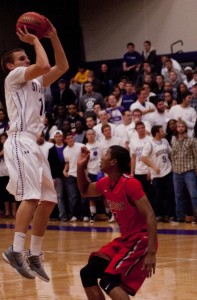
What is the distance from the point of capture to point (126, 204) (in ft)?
21.3

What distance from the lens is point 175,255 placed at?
1093 centimetres

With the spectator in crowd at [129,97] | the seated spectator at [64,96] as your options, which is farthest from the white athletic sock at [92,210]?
the seated spectator at [64,96]

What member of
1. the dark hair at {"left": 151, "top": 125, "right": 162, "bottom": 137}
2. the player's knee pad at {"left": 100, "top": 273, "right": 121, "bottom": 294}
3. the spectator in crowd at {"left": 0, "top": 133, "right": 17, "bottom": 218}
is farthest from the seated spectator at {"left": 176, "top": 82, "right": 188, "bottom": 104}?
the player's knee pad at {"left": 100, "top": 273, "right": 121, "bottom": 294}

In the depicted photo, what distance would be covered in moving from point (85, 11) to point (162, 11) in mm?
3521

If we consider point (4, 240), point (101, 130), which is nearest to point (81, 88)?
point (101, 130)

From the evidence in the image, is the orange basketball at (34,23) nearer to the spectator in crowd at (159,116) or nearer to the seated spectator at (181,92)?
the seated spectator at (181,92)

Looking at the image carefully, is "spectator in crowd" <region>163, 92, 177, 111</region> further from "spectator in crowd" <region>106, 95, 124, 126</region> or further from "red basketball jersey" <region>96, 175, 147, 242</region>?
"red basketball jersey" <region>96, 175, 147, 242</region>

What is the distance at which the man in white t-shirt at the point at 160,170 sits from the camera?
609 inches

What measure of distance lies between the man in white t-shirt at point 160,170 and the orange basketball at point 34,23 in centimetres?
794

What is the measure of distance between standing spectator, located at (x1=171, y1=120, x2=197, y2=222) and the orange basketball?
25.0ft

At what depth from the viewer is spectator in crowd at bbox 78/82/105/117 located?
18.9m

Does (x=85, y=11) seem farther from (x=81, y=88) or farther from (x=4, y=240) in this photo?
(x=4, y=240)

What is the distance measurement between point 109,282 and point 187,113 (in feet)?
32.2

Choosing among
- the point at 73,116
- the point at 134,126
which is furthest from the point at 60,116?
the point at 134,126
